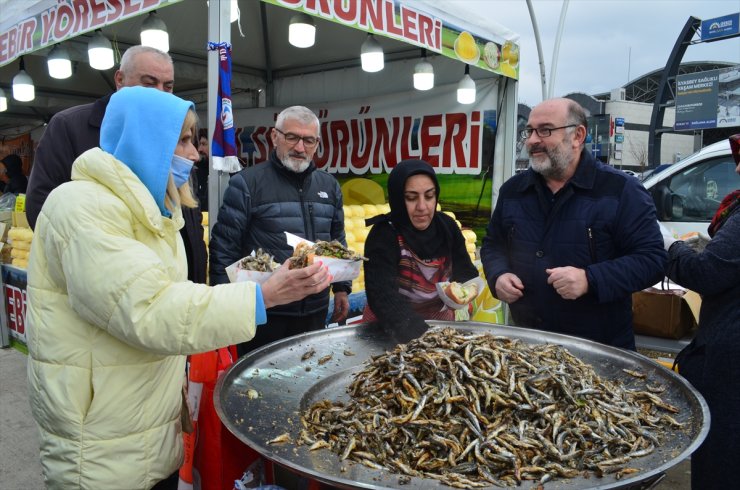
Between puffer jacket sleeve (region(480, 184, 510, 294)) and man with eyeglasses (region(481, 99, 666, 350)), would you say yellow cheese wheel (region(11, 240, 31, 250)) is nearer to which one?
puffer jacket sleeve (region(480, 184, 510, 294))

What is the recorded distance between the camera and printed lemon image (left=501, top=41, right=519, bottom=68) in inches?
255

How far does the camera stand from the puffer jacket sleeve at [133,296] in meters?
1.46

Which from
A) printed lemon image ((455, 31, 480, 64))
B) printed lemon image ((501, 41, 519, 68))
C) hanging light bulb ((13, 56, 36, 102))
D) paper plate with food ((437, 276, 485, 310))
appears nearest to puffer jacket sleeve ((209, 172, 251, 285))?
paper plate with food ((437, 276, 485, 310))

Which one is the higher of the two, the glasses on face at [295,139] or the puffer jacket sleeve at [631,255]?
the glasses on face at [295,139]

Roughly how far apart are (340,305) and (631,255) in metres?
2.11

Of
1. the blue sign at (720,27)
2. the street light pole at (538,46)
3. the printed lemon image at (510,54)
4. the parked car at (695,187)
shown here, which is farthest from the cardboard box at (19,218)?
the blue sign at (720,27)

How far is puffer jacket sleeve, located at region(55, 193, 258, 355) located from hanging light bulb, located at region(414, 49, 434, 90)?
5743mm

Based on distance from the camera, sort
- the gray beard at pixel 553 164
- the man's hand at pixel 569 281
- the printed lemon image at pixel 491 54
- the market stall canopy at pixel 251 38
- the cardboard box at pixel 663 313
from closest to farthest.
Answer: the man's hand at pixel 569 281, the gray beard at pixel 553 164, the market stall canopy at pixel 251 38, the cardboard box at pixel 663 313, the printed lemon image at pixel 491 54

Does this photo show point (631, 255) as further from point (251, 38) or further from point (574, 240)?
point (251, 38)

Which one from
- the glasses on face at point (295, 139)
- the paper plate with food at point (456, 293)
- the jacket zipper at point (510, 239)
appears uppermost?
the glasses on face at point (295, 139)

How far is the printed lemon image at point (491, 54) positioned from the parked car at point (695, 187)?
267 centimetres

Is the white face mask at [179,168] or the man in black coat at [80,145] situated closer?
the white face mask at [179,168]

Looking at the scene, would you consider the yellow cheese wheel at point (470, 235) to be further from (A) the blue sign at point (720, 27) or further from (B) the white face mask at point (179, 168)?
(A) the blue sign at point (720, 27)

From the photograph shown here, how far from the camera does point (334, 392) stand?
2.08 metres
